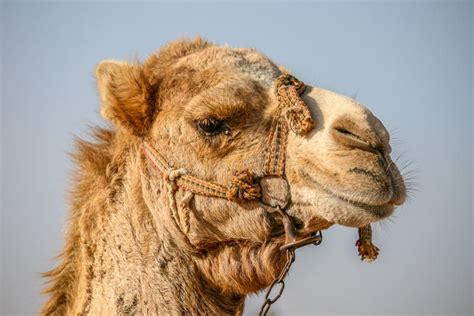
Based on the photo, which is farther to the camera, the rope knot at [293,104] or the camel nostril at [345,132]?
the rope knot at [293,104]

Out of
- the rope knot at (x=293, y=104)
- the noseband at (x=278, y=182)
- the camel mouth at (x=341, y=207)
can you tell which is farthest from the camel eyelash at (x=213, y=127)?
the camel mouth at (x=341, y=207)

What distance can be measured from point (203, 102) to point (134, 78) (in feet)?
2.24

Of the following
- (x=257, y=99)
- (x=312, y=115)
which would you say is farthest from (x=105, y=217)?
(x=312, y=115)

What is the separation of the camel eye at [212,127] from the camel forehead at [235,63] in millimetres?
421

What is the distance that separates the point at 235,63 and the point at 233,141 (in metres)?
0.69

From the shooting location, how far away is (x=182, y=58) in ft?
17.9

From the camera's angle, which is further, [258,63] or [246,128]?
[258,63]

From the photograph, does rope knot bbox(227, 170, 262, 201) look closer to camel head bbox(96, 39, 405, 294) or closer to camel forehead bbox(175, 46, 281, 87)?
camel head bbox(96, 39, 405, 294)

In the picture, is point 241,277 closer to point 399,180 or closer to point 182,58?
point 399,180

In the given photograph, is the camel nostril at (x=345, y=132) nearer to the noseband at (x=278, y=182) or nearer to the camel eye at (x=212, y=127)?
the noseband at (x=278, y=182)

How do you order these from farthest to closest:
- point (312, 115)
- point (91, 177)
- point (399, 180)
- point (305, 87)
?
point (91, 177) < point (305, 87) < point (312, 115) < point (399, 180)

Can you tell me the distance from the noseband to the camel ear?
684 mm

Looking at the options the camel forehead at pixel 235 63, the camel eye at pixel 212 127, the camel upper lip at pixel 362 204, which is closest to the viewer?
the camel upper lip at pixel 362 204

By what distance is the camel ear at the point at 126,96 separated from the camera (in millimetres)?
5211
